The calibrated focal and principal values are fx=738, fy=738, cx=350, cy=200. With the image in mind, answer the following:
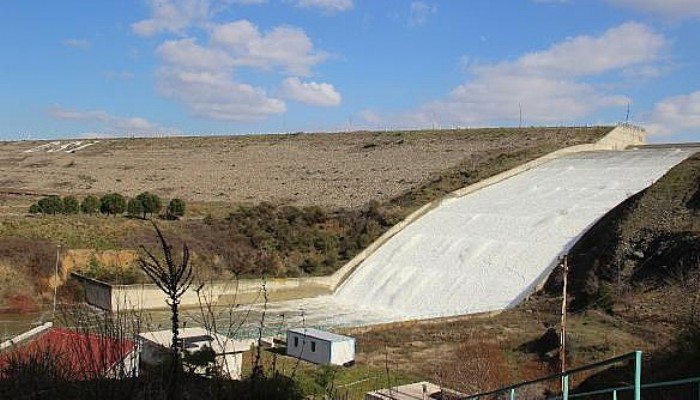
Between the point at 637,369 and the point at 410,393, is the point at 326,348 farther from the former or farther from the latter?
the point at 637,369

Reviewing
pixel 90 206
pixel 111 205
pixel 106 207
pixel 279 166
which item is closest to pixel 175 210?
pixel 111 205

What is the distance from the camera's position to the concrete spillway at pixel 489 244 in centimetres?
2727

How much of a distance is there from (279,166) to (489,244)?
30.8 m

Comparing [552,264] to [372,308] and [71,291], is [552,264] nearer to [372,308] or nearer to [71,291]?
[372,308]

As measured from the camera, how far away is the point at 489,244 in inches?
1205

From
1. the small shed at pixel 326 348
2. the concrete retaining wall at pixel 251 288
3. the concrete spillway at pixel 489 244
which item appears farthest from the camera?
the concrete spillway at pixel 489 244

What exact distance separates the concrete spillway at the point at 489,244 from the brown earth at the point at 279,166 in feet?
32.6

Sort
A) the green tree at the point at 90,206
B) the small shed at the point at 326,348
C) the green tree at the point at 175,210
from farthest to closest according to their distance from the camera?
the green tree at the point at 175,210
the green tree at the point at 90,206
the small shed at the point at 326,348

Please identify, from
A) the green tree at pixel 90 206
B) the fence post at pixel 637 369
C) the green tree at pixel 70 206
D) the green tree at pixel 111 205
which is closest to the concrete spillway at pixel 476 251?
the green tree at pixel 111 205

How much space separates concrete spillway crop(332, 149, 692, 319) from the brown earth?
32.6 ft

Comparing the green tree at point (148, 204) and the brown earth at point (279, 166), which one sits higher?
the brown earth at point (279, 166)

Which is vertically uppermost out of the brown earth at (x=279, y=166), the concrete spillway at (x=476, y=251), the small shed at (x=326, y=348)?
the brown earth at (x=279, y=166)

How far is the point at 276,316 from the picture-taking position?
86.3 feet

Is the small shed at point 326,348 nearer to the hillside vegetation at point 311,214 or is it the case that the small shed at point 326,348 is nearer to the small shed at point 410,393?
the small shed at point 410,393
